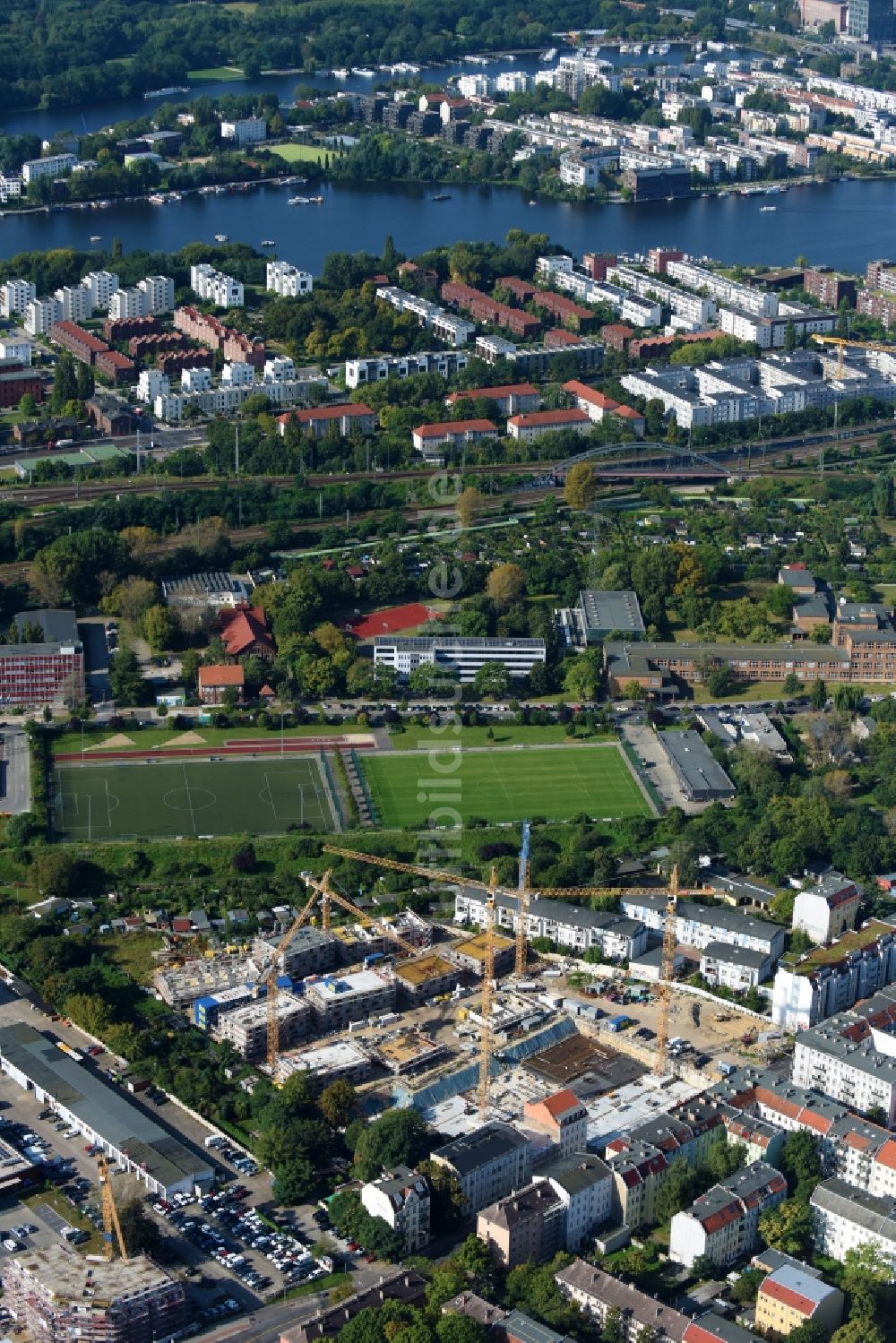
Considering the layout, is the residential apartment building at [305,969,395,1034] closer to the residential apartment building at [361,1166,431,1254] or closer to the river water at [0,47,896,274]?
the residential apartment building at [361,1166,431,1254]

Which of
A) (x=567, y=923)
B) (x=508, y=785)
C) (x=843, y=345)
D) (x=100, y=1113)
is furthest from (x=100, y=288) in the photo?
(x=100, y=1113)

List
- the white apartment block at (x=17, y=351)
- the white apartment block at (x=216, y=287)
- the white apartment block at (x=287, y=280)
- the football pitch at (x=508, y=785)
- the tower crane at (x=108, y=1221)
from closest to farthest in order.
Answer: the tower crane at (x=108, y=1221)
the football pitch at (x=508, y=785)
the white apartment block at (x=17, y=351)
the white apartment block at (x=216, y=287)
the white apartment block at (x=287, y=280)

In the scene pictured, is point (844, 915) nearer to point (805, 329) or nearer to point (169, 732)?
point (169, 732)

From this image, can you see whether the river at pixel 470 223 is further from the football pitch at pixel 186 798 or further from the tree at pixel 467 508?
the football pitch at pixel 186 798

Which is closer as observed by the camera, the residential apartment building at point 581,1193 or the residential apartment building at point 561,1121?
the residential apartment building at point 581,1193

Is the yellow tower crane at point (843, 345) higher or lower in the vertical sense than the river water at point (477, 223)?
lower

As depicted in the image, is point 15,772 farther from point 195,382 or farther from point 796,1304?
point 195,382

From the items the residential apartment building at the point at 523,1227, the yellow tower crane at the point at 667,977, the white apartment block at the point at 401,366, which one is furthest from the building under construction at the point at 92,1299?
the white apartment block at the point at 401,366

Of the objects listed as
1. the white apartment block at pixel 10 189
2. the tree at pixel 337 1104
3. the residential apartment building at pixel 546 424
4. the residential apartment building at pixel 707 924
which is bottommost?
the tree at pixel 337 1104
